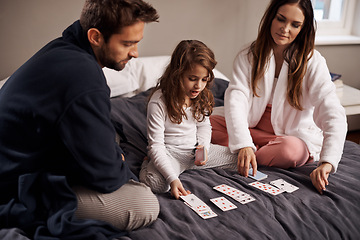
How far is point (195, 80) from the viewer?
174 cm

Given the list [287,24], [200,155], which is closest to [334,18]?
[287,24]

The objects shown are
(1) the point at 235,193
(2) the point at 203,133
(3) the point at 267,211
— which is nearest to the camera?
(3) the point at 267,211

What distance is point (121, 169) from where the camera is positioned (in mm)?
1345

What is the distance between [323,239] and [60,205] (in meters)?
0.96

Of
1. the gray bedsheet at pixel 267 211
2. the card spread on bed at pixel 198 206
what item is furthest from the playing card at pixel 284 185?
the card spread on bed at pixel 198 206

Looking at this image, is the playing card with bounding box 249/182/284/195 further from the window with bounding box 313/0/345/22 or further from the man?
the window with bounding box 313/0/345/22

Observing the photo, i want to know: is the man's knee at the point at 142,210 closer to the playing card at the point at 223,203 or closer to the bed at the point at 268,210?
the bed at the point at 268,210

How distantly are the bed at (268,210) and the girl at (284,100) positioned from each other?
108 millimetres

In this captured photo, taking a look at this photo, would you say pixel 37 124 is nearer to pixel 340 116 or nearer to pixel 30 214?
pixel 30 214

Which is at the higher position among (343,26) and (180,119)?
(343,26)

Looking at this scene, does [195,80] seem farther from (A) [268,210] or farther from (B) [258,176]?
(A) [268,210]

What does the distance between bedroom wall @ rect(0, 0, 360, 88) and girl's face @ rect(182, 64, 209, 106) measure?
1.25m

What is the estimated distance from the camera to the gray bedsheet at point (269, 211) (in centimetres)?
133

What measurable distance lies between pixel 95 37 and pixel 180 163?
782 millimetres
